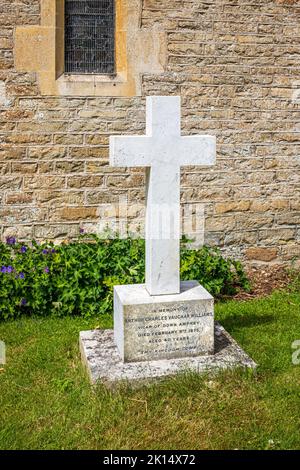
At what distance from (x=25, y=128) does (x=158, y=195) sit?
269 centimetres

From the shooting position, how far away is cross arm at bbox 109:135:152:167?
13.9ft

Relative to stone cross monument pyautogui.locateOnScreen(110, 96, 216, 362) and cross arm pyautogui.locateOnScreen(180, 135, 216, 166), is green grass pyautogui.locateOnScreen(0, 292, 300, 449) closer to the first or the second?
stone cross monument pyautogui.locateOnScreen(110, 96, 216, 362)

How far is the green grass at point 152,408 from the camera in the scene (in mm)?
3613

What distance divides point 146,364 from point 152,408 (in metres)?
0.42

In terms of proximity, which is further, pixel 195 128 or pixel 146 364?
pixel 195 128

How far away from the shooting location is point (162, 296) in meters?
4.42

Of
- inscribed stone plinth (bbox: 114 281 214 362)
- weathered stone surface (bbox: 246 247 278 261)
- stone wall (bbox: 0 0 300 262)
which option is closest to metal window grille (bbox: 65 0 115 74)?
stone wall (bbox: 0 0 300 262)

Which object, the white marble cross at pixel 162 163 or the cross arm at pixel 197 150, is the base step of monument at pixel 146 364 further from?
the cross arm at pixel 197 150

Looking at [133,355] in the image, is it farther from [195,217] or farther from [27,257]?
[195,217]

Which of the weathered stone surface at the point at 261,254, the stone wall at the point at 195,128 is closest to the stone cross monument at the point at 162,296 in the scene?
the stone wall at the point at 195,128

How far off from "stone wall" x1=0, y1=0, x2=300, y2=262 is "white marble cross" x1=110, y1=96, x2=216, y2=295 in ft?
8.04

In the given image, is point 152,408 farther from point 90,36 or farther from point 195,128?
point 90,36

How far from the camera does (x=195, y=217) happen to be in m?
7.11

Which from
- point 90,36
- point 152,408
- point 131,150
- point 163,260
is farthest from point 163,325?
point 90,36
